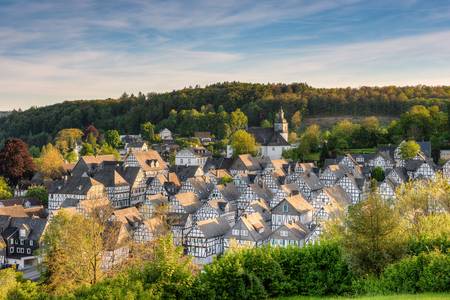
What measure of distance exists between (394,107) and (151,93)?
77.3 meters

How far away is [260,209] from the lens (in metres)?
46.4

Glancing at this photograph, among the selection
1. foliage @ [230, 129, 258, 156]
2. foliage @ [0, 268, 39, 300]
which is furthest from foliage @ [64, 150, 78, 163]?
foliage @ [0, 268, 39, 300]

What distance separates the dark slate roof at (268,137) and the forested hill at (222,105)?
25.8 meters

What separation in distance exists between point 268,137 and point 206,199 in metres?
38.2

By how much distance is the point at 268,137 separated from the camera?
297 feet

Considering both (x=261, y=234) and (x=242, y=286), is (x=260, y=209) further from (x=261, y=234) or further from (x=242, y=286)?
(x=242, y=286)

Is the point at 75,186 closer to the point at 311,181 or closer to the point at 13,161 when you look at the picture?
the point at 13,161

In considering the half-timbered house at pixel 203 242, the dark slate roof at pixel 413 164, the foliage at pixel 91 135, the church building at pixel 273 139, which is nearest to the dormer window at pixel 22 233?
the half-timbered house at pixel 203 242

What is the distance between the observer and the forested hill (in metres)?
115

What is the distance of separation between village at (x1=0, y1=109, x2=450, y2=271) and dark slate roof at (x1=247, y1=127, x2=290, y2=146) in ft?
40.4

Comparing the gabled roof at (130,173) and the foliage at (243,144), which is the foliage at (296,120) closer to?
the foliage at (243,144)

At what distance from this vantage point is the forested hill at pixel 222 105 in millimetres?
115312

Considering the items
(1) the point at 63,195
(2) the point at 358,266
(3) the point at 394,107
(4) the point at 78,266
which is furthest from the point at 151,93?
(2) the point at 358,266

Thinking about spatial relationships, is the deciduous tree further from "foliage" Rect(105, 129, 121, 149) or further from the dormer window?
the dormer window
